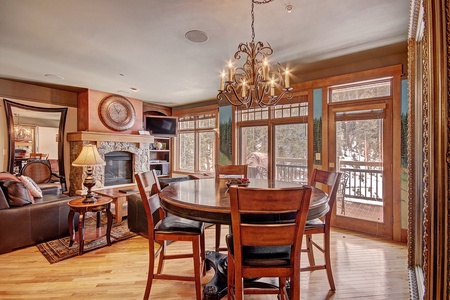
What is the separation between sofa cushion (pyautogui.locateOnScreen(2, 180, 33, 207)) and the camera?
9.02ft

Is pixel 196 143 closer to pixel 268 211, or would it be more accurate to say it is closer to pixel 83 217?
pixel 83 217

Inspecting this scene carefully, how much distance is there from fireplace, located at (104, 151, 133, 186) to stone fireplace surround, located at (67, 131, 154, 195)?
0.19 meters

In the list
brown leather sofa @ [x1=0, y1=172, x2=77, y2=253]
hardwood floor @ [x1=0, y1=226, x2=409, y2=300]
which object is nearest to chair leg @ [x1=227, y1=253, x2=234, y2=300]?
hardwood floor @ [x1=0, y1=226, x2=409, y2=300]

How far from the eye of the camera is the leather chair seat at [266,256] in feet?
4.36

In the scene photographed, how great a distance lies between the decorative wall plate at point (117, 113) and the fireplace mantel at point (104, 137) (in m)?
0.27

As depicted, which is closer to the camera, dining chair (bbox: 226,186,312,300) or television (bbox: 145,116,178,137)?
dining chair (bbox: 226,186,312,300)

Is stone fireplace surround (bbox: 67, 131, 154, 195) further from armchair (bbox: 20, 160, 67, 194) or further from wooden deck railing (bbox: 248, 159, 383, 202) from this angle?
wooden deck railing (bbox: 248, 159, 383, 202)

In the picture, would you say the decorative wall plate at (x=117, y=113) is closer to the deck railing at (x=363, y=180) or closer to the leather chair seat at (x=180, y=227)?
the leather chair seat at (x=180, y=227)

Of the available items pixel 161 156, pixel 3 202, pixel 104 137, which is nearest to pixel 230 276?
pixel 3 202

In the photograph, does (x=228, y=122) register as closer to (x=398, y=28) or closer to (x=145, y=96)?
(x=145, y=96)

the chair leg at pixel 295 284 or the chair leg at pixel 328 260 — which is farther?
the chair leg at pixel 328 260

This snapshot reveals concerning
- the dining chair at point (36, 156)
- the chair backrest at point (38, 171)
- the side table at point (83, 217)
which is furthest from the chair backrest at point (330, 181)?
the dining chair at point (36, 156)

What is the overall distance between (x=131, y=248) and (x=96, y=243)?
52 centimetres

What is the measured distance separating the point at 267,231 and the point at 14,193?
323 cm
